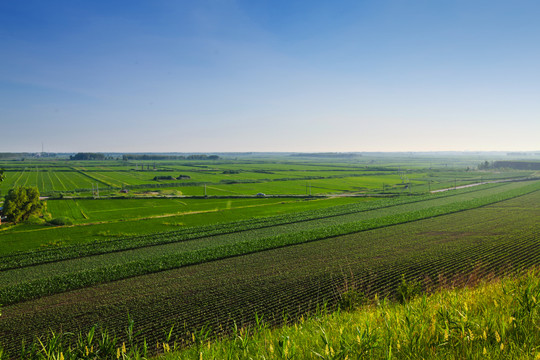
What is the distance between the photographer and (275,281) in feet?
80.5

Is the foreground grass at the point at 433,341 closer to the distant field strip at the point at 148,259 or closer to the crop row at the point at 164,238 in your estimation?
the distant field strip at the point at 148,259

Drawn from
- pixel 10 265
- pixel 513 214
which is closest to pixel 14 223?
pixel 10 265

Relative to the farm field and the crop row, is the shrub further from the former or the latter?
the crop row

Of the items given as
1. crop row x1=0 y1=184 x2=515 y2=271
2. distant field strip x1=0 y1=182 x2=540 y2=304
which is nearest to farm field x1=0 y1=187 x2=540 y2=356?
distant field strip x1=0 y1=182 x2=540 y2=304

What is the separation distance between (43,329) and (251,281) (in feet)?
42.1

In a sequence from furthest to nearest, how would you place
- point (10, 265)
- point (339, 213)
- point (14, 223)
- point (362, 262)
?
point (339, 213) < point (14, 223) < point (10, 265) < point (362, 262)

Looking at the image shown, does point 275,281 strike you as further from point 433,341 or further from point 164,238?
point 164,238

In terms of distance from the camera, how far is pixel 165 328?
17.3 metres

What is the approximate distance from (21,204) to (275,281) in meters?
47.7

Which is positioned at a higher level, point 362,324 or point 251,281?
point 362,324

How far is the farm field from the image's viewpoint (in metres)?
18.6

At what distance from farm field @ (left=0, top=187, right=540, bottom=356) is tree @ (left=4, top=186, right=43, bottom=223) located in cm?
3652

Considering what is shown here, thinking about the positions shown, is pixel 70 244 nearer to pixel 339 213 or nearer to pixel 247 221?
pixel 247 221

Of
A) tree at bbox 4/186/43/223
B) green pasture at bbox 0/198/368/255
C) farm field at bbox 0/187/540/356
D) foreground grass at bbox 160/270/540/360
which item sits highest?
foreground grass at bbox 160/270/540/360
